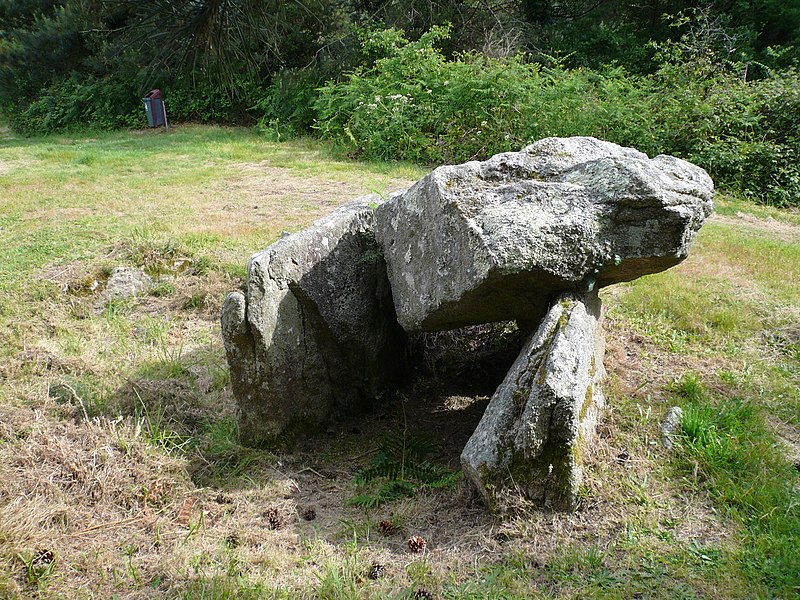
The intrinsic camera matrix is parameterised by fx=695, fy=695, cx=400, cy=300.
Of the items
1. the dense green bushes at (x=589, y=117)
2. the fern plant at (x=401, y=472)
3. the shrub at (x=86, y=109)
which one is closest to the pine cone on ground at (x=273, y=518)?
the fern plant at (x=401, y=472)

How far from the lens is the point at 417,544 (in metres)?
3.40

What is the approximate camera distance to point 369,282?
4.79m

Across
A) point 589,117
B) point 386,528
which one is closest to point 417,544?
point 386,528

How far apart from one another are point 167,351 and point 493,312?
2904mm

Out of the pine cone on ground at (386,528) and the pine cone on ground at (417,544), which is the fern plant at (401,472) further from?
the pine cone on ground at (417,544)

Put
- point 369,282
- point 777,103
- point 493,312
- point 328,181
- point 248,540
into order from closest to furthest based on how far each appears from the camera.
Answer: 1. point 248,540
2. point 493,312
3. point 369,282
4. point 328,181
5. point 777,103

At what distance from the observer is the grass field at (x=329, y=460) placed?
3.17 m

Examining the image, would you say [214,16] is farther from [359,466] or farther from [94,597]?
[94,597]

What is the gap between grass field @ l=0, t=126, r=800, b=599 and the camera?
10.4 ft

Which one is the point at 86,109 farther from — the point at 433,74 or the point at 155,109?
the point at 433,74

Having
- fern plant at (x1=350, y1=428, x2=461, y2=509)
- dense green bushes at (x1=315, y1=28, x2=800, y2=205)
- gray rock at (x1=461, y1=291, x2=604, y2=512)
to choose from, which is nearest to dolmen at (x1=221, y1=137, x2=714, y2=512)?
gray rock at (x1=461, y1=291, x2=604, y2=512)

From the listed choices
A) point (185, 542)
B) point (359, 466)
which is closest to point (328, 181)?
point (359, 466)

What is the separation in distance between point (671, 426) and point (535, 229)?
4.58 ft

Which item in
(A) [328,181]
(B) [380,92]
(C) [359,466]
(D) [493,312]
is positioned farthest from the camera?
(B) [380,92]
